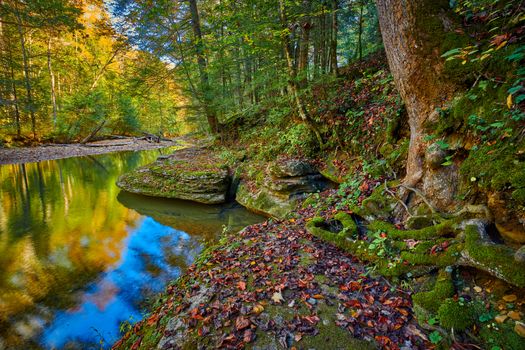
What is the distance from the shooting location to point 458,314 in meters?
2.50

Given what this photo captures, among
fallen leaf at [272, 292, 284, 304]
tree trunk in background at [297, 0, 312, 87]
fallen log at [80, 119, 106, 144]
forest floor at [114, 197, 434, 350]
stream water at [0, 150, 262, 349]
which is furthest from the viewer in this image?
fallen log at [80, 119, 106, 144]

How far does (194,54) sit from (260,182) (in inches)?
313

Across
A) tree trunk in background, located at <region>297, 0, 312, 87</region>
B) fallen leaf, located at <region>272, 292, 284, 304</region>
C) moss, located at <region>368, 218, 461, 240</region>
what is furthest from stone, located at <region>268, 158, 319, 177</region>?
fallen leaf, located at <region>272, 292, 284, 304</region>

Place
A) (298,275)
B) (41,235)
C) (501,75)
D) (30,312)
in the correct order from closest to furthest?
(501,75) → (298,275) → (30,312) → (41,235)

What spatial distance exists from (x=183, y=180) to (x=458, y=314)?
29.9ft

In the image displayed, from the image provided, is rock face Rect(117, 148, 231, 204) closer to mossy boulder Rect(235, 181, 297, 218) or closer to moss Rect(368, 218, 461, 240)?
mossy boulder Rect(235, 181, 297, 218)

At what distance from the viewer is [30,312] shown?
440 cm

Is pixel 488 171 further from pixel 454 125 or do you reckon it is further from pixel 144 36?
pixel 144 36

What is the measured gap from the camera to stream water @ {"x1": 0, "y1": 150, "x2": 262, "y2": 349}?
13.8 feet

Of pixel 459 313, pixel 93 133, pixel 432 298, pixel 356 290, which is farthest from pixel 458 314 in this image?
pixel 93 133

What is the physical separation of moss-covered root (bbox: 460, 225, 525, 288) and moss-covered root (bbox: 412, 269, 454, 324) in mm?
312

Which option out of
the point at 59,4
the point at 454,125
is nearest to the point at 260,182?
the point at 454,125

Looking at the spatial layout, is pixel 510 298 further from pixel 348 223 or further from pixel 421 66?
pixel 421 66

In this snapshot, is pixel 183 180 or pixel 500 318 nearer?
pixel 500 318
